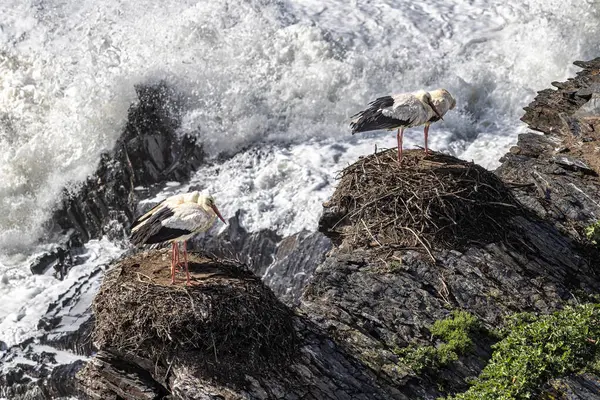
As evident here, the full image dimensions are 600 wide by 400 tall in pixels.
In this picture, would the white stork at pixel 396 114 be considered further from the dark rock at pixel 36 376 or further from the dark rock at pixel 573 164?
the dark rock at pixel 36 376

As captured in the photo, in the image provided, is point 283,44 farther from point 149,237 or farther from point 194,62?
point 149,237

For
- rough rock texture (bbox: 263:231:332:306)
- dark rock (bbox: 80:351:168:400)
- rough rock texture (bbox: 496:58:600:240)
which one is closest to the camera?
dark rock (bbox: 80:351:168:400)

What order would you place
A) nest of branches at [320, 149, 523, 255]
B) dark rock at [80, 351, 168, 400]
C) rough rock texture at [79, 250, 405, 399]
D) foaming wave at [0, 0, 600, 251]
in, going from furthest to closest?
foaming wave at [0, 0, 600, 251] → nest of branches at [320, 149, 523, 255] → dark rock at [80, 351, 168, 400] → rough rock texture at [79, 250, 405, 399]

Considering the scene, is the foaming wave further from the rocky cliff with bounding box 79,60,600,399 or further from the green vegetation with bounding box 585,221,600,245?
the rocky cliff with bounding box 79,60,600,399


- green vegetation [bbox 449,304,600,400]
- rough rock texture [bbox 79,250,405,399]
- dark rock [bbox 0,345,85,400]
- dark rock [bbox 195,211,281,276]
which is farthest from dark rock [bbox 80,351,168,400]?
dark rock [bbox 195,211,281,276]

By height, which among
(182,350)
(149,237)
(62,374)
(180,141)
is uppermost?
(149,237)

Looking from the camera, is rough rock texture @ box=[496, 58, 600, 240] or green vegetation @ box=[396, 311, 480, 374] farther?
rough rock texture @ box=[496, 58, 600, 240]

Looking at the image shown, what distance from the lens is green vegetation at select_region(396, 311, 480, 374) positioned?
9961 millimetres

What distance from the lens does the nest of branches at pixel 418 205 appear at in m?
11.6

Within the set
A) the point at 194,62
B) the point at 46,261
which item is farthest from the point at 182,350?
the point at 194,62

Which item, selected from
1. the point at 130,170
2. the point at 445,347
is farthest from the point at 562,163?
the point at 130,170

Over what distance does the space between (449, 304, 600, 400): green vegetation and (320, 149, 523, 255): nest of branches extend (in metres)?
1.62

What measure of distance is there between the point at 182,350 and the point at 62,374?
689 cm

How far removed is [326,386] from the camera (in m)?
9.40
